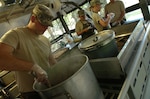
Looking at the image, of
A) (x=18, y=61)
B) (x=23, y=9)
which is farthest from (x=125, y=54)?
(x=23, y=9)

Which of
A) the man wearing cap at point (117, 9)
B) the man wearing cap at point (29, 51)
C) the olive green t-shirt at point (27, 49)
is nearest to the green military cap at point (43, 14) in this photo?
the man wearing cap at point (29, 51)

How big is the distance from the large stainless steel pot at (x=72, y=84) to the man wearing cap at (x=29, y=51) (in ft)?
0.28

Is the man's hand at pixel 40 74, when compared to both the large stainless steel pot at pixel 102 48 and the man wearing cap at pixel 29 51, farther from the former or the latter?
the large stainless steel pot at pixel 102 48

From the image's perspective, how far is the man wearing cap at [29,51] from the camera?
3.34 feet

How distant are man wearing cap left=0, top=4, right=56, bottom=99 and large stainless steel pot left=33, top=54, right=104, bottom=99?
84 millimetres

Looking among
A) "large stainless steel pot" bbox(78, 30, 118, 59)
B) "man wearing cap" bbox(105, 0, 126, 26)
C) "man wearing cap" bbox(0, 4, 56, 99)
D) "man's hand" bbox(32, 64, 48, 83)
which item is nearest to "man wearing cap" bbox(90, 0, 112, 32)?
"man wearing cap" bbox(105, 0, 126, 26)

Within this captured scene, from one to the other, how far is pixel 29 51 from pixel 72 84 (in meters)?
0.50

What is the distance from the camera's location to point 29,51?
4.09 ft

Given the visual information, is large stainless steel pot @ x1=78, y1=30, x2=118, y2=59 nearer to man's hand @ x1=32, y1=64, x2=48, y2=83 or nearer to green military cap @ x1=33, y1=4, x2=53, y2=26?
green military cap @ x1=33, y1=4, x2=53, y2=26

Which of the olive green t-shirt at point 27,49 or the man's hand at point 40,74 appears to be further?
the olive green t-shirt at point 27,49

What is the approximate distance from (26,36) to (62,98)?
59cm

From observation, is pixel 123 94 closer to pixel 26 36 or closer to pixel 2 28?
pixel 26 36

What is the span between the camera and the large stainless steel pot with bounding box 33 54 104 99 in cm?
88

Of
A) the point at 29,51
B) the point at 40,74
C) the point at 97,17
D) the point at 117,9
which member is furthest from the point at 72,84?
the point at 117,9
